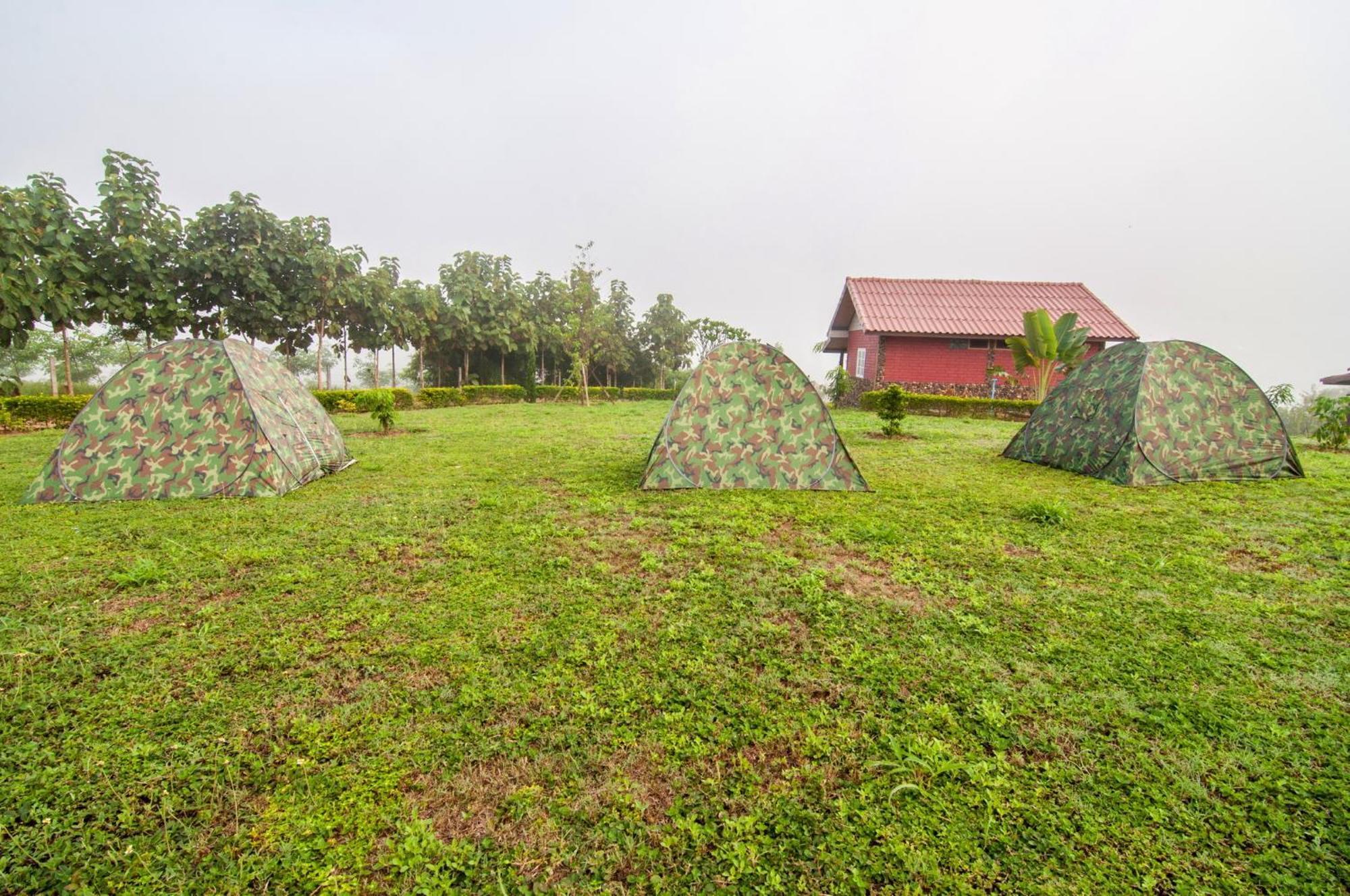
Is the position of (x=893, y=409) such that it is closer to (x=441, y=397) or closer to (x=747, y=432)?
(x=747, y=432)

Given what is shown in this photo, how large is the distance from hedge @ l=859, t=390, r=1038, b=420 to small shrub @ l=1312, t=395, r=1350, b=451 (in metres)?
6.74

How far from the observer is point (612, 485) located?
7180 millimetres

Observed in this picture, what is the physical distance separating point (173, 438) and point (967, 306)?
26.5 m

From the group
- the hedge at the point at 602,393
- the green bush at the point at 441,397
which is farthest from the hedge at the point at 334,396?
the hedge at the point at 602,393

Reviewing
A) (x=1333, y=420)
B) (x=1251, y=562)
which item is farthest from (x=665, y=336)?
(x=1251, y=562)

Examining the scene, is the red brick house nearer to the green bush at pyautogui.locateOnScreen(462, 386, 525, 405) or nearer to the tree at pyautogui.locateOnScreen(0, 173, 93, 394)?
the green bush at pyautogui.locateOnScreen(462, 386, 525, 405)

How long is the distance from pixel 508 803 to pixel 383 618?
188cm

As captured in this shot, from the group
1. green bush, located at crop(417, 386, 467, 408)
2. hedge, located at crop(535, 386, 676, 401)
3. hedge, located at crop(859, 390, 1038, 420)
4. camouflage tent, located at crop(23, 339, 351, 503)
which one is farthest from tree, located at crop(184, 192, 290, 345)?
hedge, located at crop(859, 390, 1038, 420)

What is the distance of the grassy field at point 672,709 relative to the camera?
1822mm

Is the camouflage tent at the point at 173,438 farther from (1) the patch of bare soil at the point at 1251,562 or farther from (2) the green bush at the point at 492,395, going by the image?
(2) the green bush at the point at 492,395

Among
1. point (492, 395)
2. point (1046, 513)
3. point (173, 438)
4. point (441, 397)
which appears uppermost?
point (492, 395)

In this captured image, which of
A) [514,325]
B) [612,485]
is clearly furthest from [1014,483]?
[514,325]

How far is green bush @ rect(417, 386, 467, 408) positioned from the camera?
2477cm

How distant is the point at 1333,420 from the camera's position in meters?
11.2
